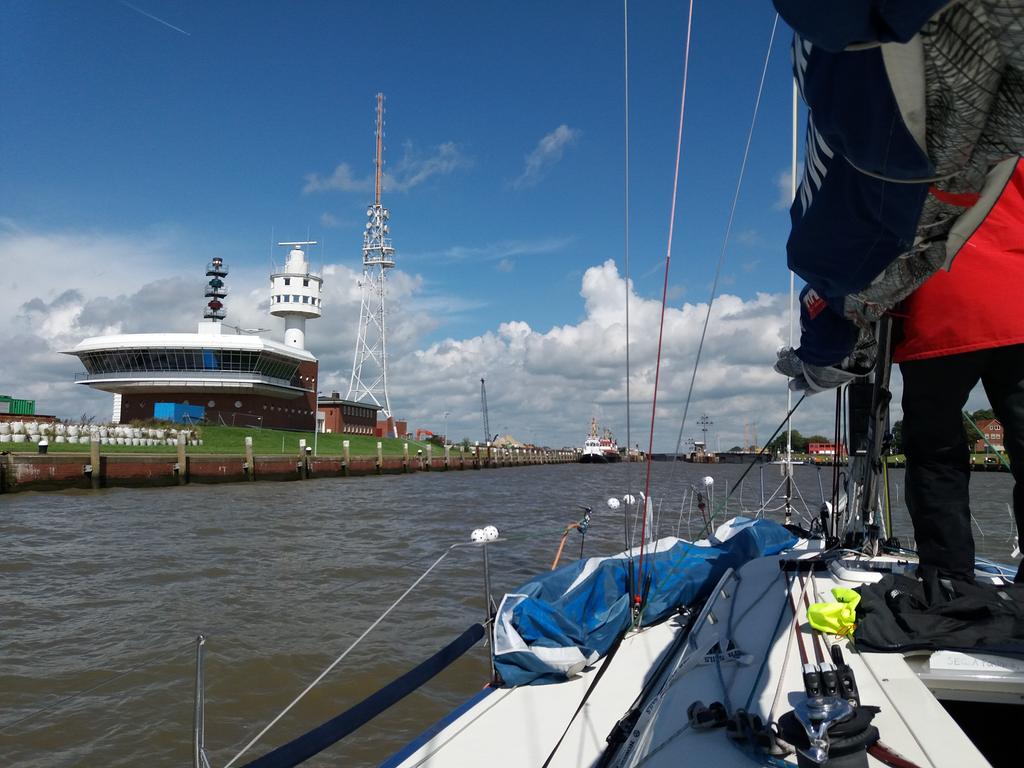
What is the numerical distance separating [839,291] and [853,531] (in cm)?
203

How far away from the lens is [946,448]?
244 cm

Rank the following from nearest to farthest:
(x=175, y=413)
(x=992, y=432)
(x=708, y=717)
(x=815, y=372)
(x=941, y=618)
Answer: (x=708, y=717), (x=941, y=618), (x=815, y=372), (x=992, y=432), (x=175, y=413)

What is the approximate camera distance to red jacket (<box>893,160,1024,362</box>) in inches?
87.6

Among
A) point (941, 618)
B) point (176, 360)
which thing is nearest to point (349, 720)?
point (941, 618)

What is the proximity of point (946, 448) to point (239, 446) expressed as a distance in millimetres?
36134

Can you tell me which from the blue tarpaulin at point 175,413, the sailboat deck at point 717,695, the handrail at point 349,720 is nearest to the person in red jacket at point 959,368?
the sailboat deck at point 717,695

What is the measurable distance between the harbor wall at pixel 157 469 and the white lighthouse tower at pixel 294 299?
78.0ft

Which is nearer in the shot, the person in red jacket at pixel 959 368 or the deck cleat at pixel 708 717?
the deck cleat at pixel 708 717

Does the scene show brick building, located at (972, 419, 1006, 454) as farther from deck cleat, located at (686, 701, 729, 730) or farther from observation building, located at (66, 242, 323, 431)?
observation building, located at (66, 242, 323, 431)

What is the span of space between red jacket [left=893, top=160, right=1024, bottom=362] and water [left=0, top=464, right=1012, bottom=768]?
1593 millimetres

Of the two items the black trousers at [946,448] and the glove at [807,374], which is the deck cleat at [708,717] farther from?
the glove at [807,374]

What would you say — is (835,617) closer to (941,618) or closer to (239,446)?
(941,618)

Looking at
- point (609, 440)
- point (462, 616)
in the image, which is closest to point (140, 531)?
point (462, 616)

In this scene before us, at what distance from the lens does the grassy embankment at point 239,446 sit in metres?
23.4
